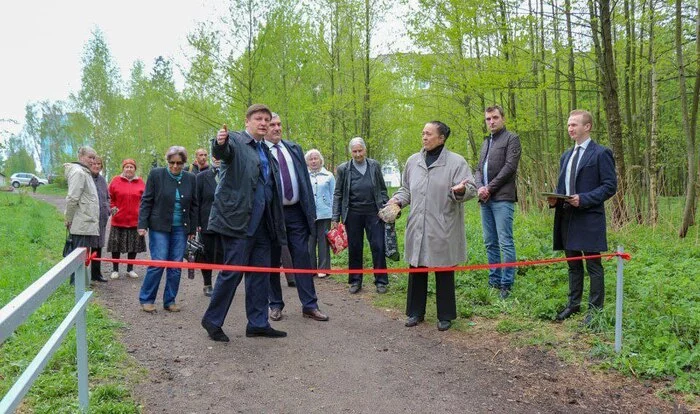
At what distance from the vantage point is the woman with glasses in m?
6.13

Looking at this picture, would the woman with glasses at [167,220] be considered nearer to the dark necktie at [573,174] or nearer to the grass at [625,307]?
the grass at [625,307]

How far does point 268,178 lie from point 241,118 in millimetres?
12287

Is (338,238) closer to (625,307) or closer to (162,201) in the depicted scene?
(162,201)

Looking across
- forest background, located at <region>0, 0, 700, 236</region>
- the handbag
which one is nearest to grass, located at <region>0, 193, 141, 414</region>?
the handbag

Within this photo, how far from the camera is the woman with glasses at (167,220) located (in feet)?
20.1

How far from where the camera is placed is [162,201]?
617cm

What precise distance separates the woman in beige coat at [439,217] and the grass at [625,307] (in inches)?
18.7

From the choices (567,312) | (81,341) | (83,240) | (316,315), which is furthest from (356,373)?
(83,240)

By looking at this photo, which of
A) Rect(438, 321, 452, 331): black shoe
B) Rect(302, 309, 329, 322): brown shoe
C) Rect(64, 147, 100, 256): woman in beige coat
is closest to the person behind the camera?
Rect(438, 321, 452, 331): black shoe

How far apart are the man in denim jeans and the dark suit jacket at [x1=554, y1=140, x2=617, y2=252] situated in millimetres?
1047

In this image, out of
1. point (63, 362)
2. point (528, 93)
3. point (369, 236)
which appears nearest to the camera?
point (63, 362)

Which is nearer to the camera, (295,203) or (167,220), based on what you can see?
(295,203)

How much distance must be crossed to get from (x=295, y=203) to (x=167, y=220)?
1655mm

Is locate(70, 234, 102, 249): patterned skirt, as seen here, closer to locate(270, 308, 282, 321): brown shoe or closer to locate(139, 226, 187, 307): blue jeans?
locate(139, 226, 187, 307): blue jeans
